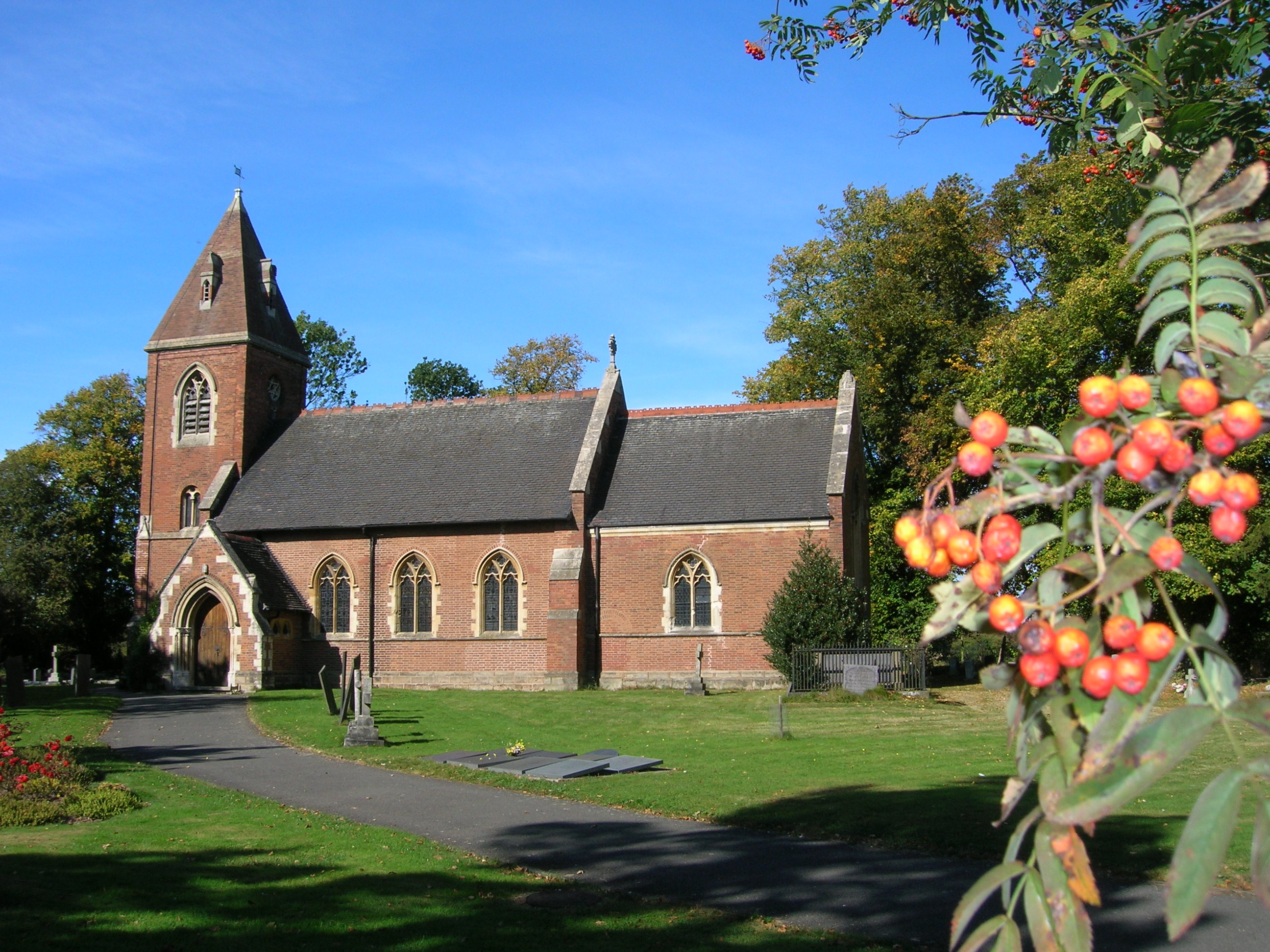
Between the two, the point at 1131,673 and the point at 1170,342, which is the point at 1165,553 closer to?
the point at 1131,673

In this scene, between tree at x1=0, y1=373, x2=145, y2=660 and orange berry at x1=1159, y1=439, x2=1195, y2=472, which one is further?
tree at x1=0, y1=373, x2=145, y2=660

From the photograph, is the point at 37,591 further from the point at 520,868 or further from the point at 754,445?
the point at 520,868

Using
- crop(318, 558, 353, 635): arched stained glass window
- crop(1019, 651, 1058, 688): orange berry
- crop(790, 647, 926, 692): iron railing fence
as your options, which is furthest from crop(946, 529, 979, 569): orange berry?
crop(318, 558, 353, 635): arched stained glass window

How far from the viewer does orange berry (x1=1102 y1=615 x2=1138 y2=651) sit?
180cm

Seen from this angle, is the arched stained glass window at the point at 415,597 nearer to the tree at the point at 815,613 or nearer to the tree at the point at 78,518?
the tree at the point at 815,613

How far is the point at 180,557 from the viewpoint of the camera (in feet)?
117

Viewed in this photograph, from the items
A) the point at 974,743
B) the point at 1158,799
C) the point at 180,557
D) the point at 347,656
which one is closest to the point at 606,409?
the point at 347,656

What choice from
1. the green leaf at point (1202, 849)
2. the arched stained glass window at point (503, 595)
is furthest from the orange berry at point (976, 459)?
the arched stained glass window at point (503, 595)

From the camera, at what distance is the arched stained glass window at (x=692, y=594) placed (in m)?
31.2

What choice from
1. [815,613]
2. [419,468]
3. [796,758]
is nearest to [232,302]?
[419,468]

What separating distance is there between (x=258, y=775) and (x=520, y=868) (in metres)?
6.98

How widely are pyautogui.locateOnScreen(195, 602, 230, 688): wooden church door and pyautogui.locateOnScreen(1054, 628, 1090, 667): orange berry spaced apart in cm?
3300

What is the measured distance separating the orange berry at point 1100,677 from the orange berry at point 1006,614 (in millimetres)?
139

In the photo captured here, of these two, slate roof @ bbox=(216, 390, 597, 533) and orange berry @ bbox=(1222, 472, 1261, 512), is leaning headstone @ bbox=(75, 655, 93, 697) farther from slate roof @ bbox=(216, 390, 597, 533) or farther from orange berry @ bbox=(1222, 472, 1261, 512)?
orange berry @ bbox=(1222, 472, 1261, 512)
